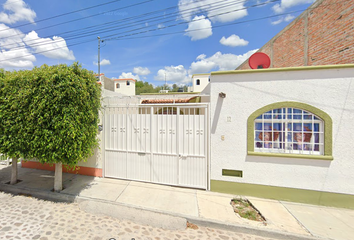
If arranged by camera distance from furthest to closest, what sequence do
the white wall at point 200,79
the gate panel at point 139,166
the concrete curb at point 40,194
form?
the white wall at point 200,79, the gate panel at point 139,166, the concrete curb at point 40,194

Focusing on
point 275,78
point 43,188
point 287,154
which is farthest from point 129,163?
point 275,78

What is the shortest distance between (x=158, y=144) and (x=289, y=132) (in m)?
4.12

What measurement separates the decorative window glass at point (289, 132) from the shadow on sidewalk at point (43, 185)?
19.5 ft

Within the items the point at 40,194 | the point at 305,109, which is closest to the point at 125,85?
the point at 40,194

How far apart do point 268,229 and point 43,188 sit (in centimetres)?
663

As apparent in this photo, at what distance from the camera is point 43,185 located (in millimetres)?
4680

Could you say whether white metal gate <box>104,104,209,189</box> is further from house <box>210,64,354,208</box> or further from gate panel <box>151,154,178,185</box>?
house <box>210,64,354,208</box>

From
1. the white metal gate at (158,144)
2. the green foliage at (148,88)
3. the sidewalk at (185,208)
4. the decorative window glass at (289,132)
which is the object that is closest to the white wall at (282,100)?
the decorative window glass at (289,132)

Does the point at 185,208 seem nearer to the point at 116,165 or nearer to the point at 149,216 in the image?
the point at 149,216

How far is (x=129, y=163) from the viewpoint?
5020 mm

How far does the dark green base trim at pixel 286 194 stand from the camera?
377 cm

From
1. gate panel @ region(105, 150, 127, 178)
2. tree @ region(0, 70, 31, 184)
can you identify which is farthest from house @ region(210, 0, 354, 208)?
tree @ region(0, 70, 31, 184)

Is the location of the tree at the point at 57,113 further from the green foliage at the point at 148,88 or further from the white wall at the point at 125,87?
the green foliage at the point at 148,88

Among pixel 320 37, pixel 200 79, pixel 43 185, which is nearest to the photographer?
pixel 43 185
